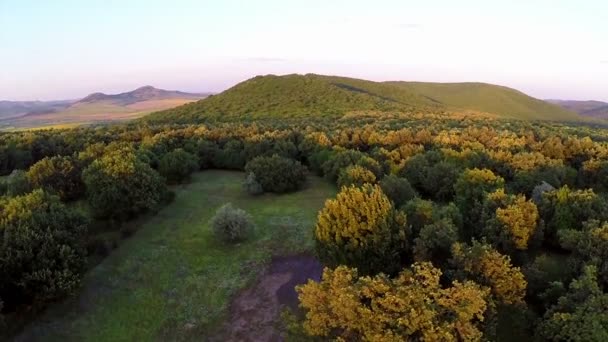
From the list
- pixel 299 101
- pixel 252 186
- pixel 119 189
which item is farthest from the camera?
pixel 299 101

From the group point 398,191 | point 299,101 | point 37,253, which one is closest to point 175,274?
point 37,253

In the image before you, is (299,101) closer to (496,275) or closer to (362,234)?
(362,234)

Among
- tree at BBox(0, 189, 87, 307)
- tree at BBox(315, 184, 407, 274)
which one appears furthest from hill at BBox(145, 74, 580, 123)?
tree at BBox(0, 189, 87, 307)

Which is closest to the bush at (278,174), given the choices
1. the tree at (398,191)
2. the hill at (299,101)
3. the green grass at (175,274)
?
the green grass at (175,274)

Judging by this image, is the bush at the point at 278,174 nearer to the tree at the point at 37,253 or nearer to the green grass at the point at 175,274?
the green grass at the point at 175,274

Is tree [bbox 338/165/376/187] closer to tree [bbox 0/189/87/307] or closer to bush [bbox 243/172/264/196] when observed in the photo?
bush [bbox 243/172/264/196]

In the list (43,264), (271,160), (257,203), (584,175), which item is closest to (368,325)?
(43,264)

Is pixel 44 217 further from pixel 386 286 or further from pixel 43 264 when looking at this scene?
pixel 386 286
